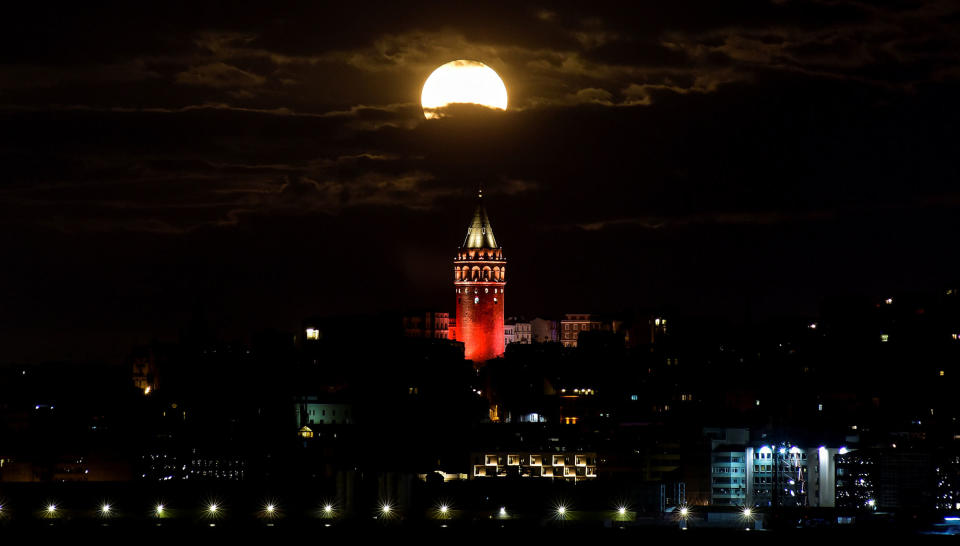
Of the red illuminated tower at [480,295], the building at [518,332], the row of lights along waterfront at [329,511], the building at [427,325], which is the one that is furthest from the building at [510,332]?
the row of lights along waterfront at [329,511]

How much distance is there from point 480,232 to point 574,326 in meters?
14.0

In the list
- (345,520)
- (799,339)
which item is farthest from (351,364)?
(345,520)

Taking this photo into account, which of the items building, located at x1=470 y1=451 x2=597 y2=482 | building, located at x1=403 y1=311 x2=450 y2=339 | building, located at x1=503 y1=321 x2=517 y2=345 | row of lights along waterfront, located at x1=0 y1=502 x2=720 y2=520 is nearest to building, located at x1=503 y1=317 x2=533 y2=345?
building, located at x1=503 y1=321 x2=517 y2=345

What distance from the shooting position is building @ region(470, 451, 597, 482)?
63.1m

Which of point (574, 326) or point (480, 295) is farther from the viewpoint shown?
point (574, 326)

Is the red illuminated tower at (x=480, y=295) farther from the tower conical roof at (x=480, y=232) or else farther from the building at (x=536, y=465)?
the building at (x=536, y=465)

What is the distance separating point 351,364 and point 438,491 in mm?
22383

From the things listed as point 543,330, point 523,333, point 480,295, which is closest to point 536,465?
point 480,295

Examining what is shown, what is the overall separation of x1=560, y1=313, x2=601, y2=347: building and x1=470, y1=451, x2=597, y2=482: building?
27.7m

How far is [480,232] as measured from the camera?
265 feet

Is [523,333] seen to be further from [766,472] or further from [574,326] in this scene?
[766,472]

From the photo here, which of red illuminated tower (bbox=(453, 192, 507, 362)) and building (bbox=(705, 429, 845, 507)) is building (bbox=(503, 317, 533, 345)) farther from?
building (bbox=(705, 429, 845, 507))

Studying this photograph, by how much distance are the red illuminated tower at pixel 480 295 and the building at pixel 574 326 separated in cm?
1243

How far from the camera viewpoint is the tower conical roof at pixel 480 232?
80.3 m
